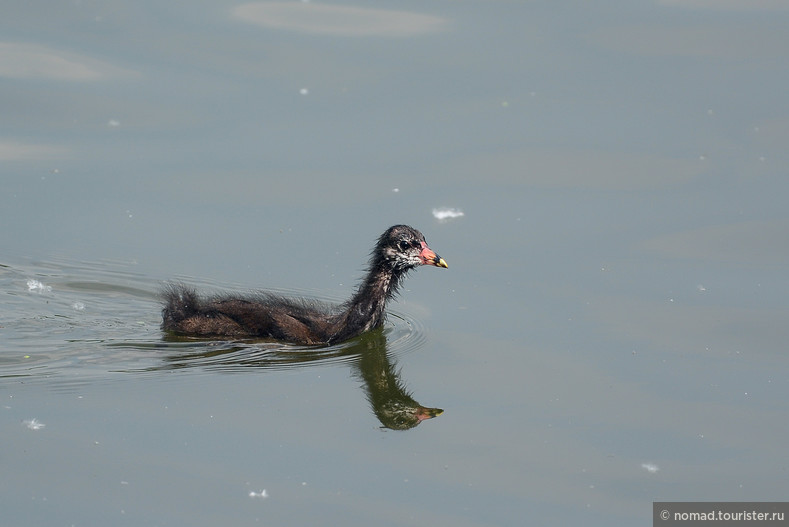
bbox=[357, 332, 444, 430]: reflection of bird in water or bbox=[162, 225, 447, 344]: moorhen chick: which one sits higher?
bbox=[162, 225, 447, 344]: moorhen chick

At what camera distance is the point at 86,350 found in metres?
11.0

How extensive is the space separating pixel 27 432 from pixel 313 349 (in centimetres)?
295

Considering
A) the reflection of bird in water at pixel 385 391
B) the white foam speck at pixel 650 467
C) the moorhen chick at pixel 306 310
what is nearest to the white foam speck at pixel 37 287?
the moorhen chick at pixel 306 310

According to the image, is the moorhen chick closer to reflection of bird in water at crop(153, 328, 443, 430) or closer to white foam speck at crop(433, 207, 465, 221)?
reflection of bird in water at crop(153, 328, 443, 430)

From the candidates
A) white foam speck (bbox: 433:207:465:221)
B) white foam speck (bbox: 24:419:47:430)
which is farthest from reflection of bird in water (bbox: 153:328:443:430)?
white foam speck (bbox: 433:207:465:221)

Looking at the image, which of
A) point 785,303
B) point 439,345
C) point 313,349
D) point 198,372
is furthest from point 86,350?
point 785,303

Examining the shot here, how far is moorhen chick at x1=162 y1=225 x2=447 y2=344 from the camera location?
37.4 feet

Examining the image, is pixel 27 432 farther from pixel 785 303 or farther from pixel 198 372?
pixel 785 303

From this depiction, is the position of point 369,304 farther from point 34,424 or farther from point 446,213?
point 34,424

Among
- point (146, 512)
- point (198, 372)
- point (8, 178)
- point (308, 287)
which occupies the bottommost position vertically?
point (146, 512)

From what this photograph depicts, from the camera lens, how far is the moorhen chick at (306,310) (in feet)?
37.4

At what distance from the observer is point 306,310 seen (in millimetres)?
11555

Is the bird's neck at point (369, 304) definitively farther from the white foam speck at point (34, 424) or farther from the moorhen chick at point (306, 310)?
the white foam speck at point (34, 424)

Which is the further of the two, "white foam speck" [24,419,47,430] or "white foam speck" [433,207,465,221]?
"white foam speck" [433,207,465,221]
